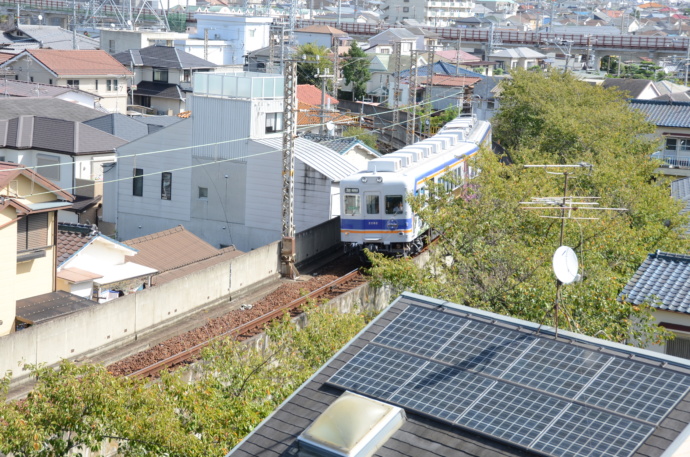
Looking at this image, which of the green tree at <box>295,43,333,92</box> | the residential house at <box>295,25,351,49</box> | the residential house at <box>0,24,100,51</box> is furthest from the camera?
the residential house at <box>295,25,351,49</box>

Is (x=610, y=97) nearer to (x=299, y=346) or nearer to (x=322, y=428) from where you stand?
(x=299, y=346)

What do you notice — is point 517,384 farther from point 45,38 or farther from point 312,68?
point 45,38

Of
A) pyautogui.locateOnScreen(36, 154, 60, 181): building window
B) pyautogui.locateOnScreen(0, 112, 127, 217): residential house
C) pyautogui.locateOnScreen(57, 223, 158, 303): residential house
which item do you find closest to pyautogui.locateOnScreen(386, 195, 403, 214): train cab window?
pyautogui.locateOnScreen(57, 223, 158, 303): residential house

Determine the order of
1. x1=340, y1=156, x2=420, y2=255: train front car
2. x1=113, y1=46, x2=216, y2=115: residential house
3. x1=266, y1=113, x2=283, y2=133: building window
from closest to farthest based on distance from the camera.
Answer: x1=340, y1=156, x2=420, y2=255: train front car, x1=266, y1=113, x2=283, y2=133: building window, x1=113, y1=46, x2=216, y2=115: residential house

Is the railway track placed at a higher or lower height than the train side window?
lower

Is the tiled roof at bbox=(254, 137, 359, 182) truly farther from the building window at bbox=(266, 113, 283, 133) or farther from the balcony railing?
the balcony railing
